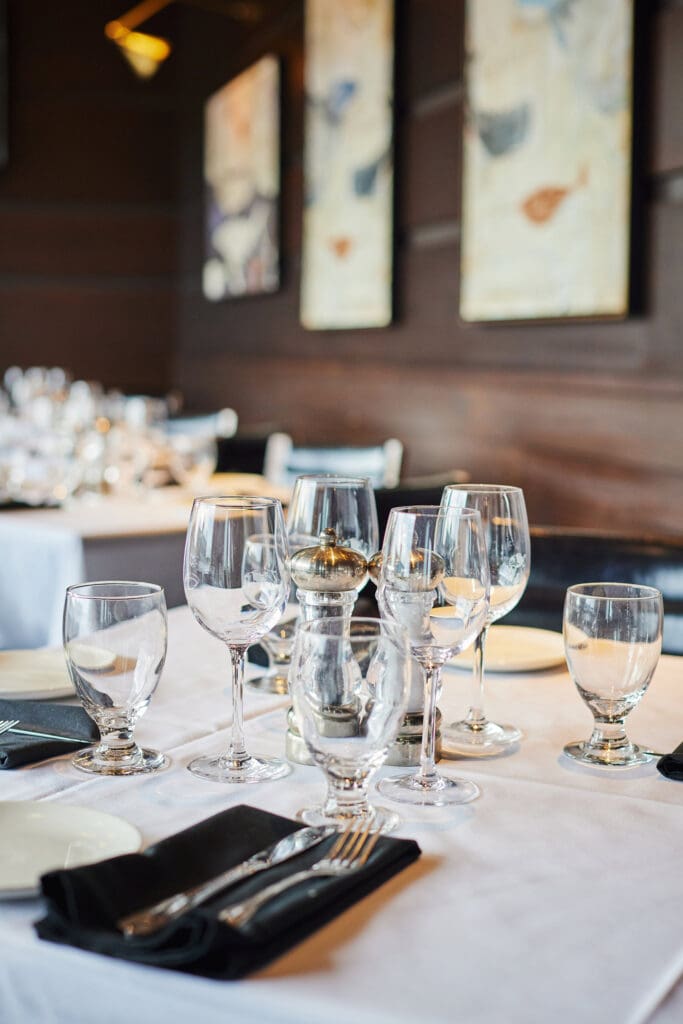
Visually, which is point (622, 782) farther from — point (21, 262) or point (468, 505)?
point (21, 262)

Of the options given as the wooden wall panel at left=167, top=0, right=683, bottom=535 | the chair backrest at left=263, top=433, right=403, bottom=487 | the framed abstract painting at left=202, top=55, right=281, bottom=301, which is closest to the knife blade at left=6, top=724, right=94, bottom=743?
the chair backrest at left=263, top=433, right=403, bottom=487

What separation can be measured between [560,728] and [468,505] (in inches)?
9.7

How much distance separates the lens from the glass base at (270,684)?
1275 mm

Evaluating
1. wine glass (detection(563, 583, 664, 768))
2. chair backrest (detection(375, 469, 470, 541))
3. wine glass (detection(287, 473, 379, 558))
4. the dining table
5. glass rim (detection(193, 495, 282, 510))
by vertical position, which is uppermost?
glass rim (detection(193, 495, 282, 510))

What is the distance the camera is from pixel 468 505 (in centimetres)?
118

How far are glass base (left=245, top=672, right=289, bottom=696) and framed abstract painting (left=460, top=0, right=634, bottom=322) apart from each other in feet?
8.30

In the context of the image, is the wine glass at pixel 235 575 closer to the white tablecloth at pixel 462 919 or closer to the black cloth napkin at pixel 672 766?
the white tablecloth at pixel 462 919

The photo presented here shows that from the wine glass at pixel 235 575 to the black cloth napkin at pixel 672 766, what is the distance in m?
0.34

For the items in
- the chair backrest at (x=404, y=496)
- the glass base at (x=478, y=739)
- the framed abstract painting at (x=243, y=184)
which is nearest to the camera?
the glass base at (x=478, y=739)

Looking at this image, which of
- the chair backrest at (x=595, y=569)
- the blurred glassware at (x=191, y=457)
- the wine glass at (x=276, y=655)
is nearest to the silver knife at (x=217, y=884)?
the wine glass at (x=276, y=655)

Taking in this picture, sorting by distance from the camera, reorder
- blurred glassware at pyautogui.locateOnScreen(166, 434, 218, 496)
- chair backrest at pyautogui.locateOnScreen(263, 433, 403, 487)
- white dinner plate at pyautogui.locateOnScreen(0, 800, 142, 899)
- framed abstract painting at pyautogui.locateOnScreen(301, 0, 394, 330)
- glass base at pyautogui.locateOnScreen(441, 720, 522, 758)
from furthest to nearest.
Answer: framed abstract painting at pyautogui.locateOnScreen(301, 0, 394, 330) < chair backrest at pyautogui.locateOnScreen(263, 433, 403, 487) < blurred glassware at pyautogui.locateOnScreen(166, 434, 218, 496) < glass base at pyautogui.locateOnScreen(441, 720, 522, 758) < white dinner plate at pyautogui.locateOnScreen(0, 800, 142, 899)

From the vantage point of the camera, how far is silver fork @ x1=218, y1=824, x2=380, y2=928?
672 mm

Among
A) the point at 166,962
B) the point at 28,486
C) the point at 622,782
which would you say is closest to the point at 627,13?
the point at 28,486

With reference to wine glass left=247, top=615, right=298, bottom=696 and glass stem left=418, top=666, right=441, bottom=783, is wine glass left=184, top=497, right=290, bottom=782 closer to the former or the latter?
glass stem left=418, top=666, right=441, bottom=783
